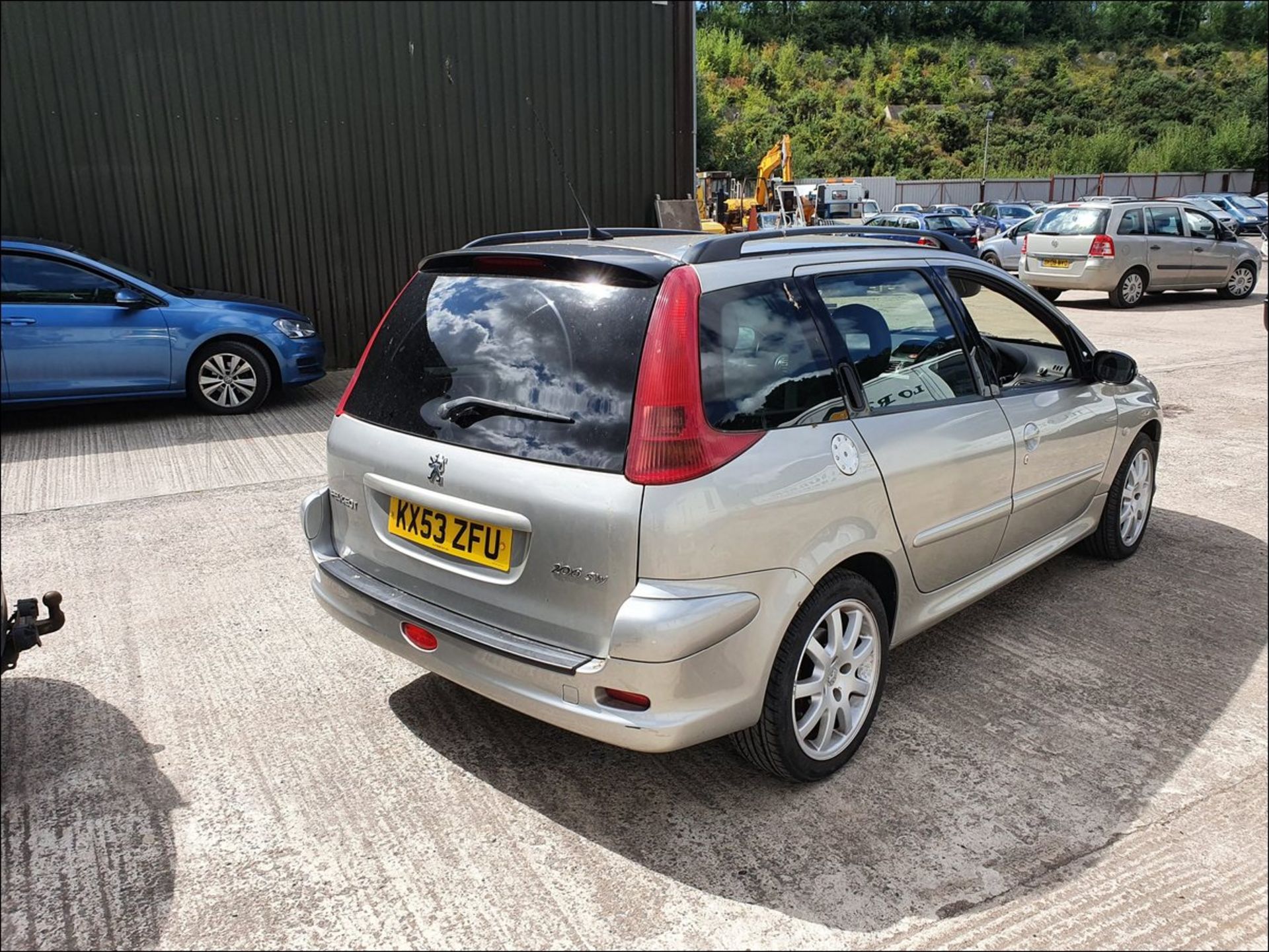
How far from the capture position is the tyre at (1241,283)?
16.6m

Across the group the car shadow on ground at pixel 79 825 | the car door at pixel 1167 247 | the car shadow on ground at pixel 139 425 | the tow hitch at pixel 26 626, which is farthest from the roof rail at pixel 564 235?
the car door at pixel 1167 247

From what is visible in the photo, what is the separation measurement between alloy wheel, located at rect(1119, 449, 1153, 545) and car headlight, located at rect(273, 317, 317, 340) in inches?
263

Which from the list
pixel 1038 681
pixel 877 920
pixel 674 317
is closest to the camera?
pixel 877 920

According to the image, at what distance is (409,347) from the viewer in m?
3.13

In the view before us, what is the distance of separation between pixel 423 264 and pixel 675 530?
4.86 ft

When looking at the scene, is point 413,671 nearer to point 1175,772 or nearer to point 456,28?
point 1175,772

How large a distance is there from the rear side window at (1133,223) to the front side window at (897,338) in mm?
13691

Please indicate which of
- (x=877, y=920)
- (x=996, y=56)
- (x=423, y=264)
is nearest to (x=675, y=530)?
(x=877, y=920)

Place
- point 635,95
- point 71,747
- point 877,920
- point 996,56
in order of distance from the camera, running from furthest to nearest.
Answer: point 996,56
point 635,95
point 71,747
point 877,920

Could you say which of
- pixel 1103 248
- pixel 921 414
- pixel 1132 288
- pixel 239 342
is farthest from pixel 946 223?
pixel 921 414

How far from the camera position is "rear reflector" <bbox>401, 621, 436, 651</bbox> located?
112 inches

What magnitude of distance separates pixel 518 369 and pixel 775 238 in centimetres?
114

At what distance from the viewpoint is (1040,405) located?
3.85m

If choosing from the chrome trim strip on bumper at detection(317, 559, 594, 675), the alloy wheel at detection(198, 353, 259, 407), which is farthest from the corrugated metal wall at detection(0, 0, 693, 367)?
the chrome trim strip on bumper at detection(317, 559, 594, 675)
